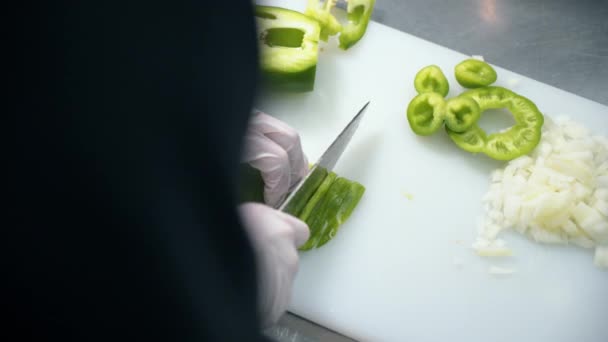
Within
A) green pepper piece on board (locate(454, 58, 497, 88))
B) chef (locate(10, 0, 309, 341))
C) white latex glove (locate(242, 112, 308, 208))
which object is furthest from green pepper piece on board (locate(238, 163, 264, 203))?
chef (locate(10, 0, 309, 341))

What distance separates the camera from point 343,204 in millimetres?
1502

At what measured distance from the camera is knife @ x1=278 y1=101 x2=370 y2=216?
4.53 feet

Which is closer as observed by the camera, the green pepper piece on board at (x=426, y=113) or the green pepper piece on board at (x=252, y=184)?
the green pepper piece on board at (x=252, y=184)

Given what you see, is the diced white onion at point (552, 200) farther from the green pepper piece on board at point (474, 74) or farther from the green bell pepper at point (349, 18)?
the green bell pepper at point (349, 18)

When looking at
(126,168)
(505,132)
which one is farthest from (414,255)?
(126,168)

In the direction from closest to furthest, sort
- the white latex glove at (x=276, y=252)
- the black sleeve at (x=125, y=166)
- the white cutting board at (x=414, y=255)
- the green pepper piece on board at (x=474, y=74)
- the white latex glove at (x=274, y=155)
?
the black sleeve at (x=125, y=166), the white latex glove at (x=276, y=252), the white latex glove at (x=274, y=155), the white cutting board at (x=414, y=255), the green pepper piece on board at (x=474, y=74)

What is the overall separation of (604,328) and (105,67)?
4.84 ft

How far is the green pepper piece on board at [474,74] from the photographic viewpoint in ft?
5.56

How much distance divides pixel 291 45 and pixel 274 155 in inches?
18.1

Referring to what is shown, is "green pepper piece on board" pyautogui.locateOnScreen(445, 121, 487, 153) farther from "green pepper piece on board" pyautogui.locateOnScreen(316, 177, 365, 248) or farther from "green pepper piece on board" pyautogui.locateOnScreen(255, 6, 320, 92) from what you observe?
"green pepper piece on board" pyautogui.locateOnScreen(255, 6, 320, 92)

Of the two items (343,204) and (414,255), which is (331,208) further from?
(414,255)

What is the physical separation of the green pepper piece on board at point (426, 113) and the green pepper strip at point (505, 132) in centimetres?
5

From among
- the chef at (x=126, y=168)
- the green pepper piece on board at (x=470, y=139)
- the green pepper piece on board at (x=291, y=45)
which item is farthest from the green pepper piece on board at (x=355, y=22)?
the chef at (x=126, y=168)

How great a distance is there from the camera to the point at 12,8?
35 cm
